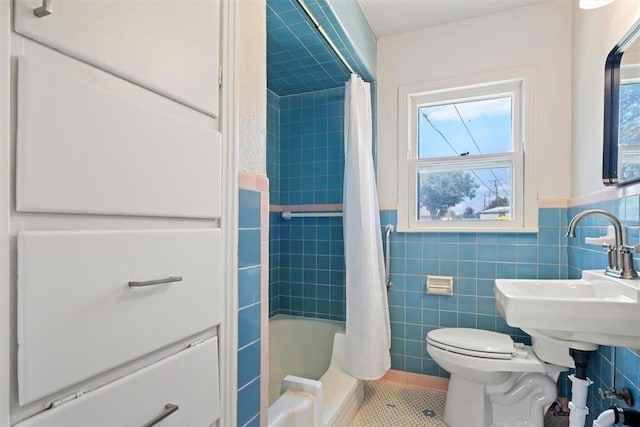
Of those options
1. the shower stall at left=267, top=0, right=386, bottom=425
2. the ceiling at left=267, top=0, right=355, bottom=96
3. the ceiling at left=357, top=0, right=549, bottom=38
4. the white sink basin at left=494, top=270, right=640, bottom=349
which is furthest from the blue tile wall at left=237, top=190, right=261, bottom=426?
the ceiling at left=357, top=0, right=549, bottom=38

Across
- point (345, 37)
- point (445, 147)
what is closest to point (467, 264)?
point (445, 147)

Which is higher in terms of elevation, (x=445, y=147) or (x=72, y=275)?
(x=445, y=147)

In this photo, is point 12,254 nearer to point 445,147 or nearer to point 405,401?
point 405,401

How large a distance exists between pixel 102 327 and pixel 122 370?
0.11 m

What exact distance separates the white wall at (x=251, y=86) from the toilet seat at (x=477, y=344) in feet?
4.38

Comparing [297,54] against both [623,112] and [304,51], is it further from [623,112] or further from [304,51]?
[623,112]

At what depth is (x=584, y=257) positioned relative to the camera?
164 centimetres

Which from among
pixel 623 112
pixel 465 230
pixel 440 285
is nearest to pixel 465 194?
pixel 465 230

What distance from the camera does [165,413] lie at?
71 cm

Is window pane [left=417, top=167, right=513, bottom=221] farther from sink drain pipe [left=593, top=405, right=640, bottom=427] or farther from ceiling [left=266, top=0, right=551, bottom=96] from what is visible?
sink drain pipe [left=593, top=405, right=640, bottom=427]

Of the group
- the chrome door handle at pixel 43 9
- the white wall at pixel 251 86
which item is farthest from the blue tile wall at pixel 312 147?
the chrome door handle at pixel 43 9

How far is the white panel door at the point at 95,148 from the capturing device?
0.51 meters

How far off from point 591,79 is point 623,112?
1.32ft

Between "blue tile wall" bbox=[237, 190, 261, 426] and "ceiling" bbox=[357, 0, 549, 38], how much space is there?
5.27ft
